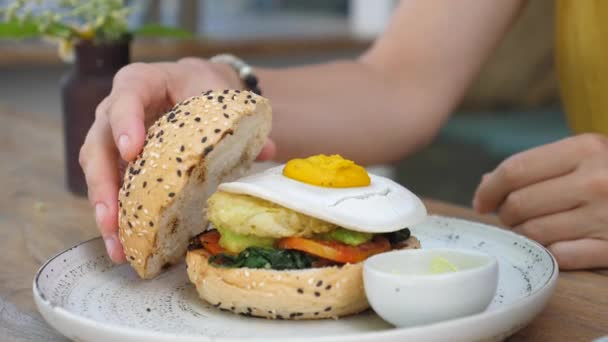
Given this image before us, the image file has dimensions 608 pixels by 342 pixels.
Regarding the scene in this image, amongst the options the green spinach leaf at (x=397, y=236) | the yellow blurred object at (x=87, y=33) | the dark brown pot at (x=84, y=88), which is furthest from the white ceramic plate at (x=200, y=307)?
the yellow blurred object at (x=87, y=33)

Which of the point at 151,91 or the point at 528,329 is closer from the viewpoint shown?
the point at 528,329

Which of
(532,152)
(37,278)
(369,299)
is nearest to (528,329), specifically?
(369,299)

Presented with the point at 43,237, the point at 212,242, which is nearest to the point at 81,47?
the point at 43,237

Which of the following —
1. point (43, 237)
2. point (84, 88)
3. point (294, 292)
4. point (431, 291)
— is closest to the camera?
point (431, 291)

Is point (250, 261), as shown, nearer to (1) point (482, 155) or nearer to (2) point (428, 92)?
(2) point (428, 92)

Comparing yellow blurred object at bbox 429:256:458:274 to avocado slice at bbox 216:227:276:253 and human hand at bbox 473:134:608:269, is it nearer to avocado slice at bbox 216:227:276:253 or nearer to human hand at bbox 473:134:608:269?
avocado slice at bbox 216:227:276:253

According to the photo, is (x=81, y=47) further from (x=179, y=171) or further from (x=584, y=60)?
(x=584, y=60)

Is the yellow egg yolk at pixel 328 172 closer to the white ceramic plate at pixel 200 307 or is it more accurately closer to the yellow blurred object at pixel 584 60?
the white ceramic plate at pixel 200 307
